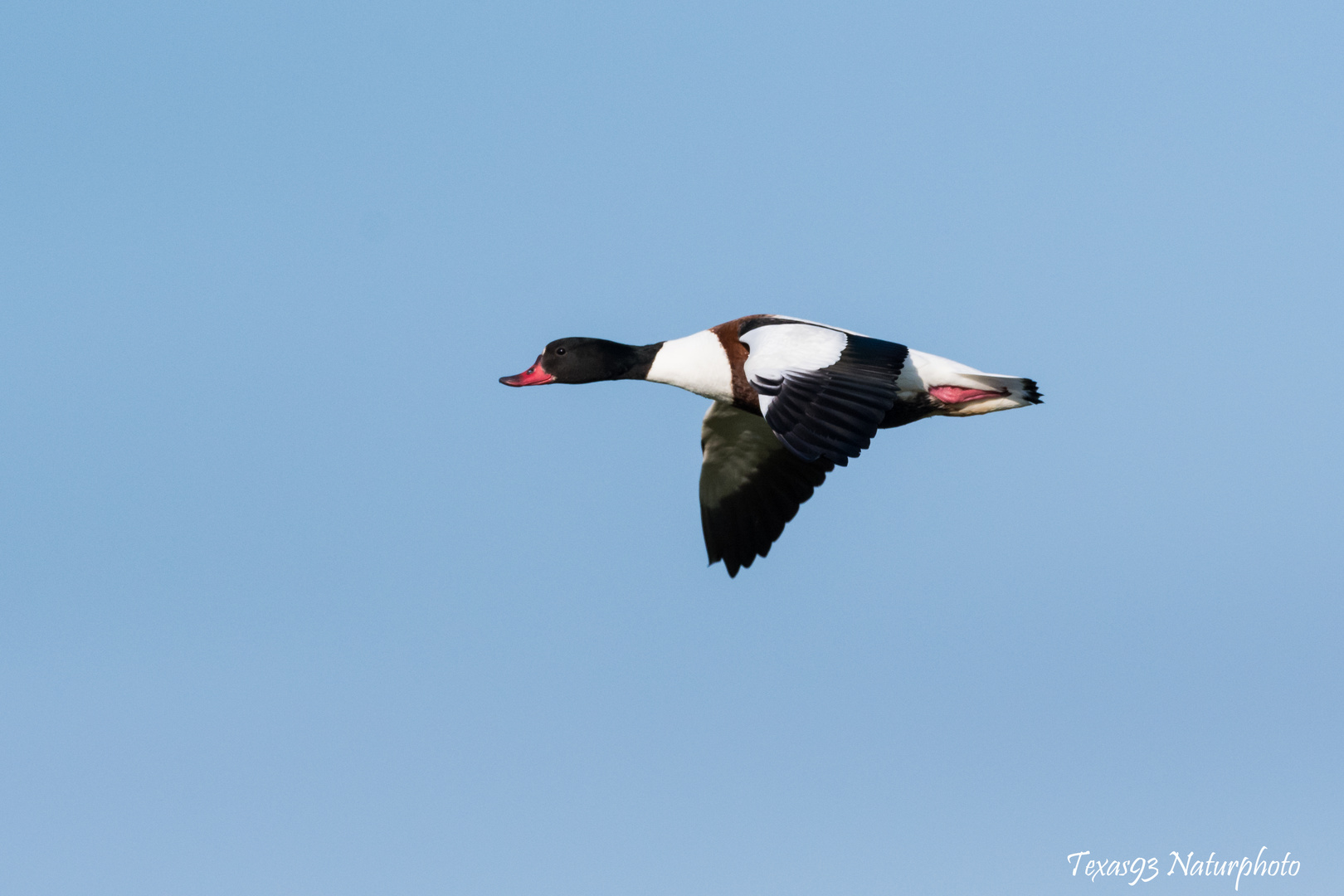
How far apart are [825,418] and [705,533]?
3589mm

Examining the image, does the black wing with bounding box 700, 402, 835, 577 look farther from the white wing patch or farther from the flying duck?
the white wing patch

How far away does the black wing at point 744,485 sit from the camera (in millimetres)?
11711

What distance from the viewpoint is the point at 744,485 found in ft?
39.3

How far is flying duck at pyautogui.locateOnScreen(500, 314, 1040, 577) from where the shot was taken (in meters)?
8.72

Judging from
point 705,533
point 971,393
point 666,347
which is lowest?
point 705,533

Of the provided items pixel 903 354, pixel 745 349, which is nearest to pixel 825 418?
pixel 903 354

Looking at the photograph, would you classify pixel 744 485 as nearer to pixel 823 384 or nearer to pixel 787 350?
pixel 787 350

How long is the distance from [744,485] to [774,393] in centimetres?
306

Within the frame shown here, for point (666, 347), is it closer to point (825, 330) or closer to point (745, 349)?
point (745, 349)

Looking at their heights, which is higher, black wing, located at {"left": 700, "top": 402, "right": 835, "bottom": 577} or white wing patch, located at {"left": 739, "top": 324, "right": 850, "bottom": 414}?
white wing patch, located at {"left": 739, "top": 324, "right": 850, "bottom": 414}

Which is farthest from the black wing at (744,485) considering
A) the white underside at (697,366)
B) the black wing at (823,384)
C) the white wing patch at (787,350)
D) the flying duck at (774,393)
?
the black wing at (823,384)

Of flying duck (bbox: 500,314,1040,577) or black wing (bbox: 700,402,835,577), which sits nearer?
flying duck (bbox: 500,314,1040,577)

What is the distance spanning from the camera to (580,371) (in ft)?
36.9

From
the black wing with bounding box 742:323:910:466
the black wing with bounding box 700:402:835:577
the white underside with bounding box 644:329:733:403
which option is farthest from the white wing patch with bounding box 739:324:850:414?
the black wing with bounding box 700:402:835:577
